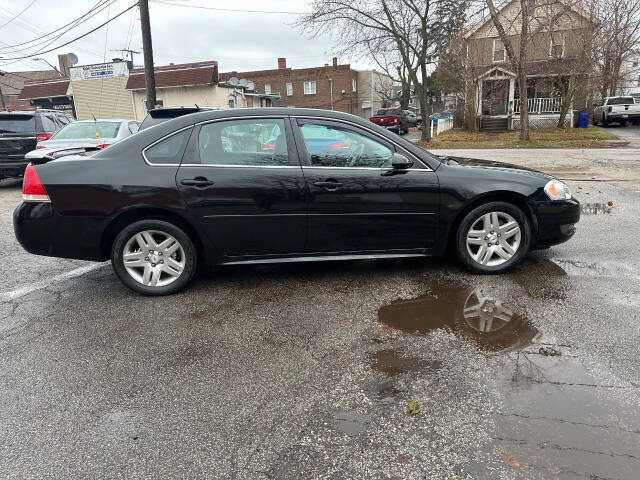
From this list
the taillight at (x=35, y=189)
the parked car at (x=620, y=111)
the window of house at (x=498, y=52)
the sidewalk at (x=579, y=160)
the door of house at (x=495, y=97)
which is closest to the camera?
the taillight at (x=35, y=189)

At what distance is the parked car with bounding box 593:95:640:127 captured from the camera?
27.1 meters

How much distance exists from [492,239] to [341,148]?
170cm

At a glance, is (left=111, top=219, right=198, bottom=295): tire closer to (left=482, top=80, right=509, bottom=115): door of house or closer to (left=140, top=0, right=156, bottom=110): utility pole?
(left=140, top=0, right=156, bottom=110): utility pole

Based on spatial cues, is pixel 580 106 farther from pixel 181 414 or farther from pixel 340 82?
pixel 181 414

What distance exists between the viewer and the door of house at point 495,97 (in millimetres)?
28531

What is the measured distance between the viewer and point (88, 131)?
393 inches

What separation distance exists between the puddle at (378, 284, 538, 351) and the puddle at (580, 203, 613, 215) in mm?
3988

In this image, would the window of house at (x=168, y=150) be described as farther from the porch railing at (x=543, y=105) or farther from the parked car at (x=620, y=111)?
the parked car at (x=620, y=111)

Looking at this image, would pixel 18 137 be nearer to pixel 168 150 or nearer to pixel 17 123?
pixel 17 123

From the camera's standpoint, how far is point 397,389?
106 inches

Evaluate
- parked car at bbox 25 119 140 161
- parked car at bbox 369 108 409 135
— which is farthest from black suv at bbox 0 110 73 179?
parked car at bbox 369 108 409 135

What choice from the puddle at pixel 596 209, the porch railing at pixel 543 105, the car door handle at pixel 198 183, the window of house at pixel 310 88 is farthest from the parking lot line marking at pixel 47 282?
the window of house at pixel 310 88

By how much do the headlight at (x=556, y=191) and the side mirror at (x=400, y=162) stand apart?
140 cm

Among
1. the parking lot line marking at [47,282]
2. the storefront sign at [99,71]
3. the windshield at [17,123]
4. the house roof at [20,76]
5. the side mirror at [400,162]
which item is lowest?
the parking lot line marking at [47,282]
